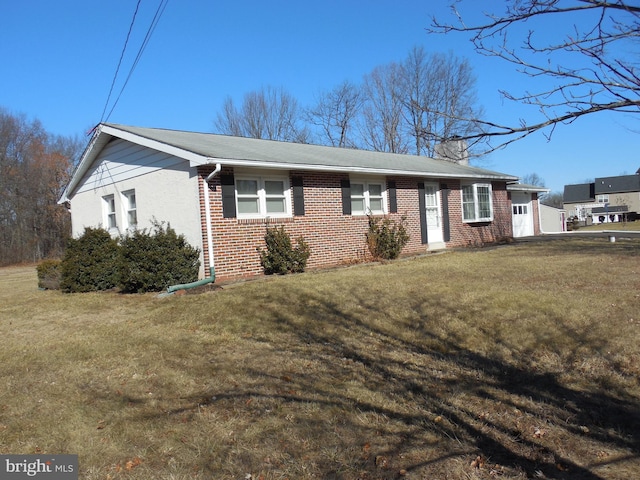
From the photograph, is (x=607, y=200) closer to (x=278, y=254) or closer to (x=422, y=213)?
(x=422, y=213)

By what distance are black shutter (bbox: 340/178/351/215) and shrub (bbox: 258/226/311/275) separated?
A: 245 centimetres

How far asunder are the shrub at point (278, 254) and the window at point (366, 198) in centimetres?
295

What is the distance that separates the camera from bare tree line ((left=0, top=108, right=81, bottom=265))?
3350cm

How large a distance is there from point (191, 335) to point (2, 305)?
6.42m

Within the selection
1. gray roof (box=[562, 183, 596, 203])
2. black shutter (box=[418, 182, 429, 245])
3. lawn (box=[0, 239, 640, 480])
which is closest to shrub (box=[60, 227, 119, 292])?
lawn (box=[0, 239, 640, 480])

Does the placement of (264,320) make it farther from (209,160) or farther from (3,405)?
(209,160)

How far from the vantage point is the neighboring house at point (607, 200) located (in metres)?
61.2

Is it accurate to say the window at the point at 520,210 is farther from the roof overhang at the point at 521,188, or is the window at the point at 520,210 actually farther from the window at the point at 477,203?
the window at the point at 477,203

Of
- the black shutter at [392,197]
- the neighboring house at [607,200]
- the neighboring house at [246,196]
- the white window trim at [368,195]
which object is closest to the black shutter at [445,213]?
the neighboring house at [246,196]

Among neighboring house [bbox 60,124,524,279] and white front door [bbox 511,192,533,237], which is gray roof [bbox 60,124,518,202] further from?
white front door [bbox 511,192,533,237]

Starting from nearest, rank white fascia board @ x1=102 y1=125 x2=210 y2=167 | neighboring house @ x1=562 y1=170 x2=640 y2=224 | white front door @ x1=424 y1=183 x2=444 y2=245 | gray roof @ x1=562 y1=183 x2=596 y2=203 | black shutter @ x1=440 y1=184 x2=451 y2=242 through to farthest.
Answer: white fascia board @ x1=102 y1=125 x2=210 y2=167 → white front door @ x1=424 y1=183 x2=444 y2=245 → black shutter @ x1=440 y1=184 x2=451 y2=242 → neighboring house @ x1=562 y1=170 x2=640 y2=224 → gray roof @ x1=562 y1=183 x2=596 y2=203

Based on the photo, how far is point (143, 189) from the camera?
13.0 meters

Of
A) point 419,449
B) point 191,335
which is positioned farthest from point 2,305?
point 419,449

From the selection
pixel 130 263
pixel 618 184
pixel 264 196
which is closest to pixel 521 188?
pixel 264 196
